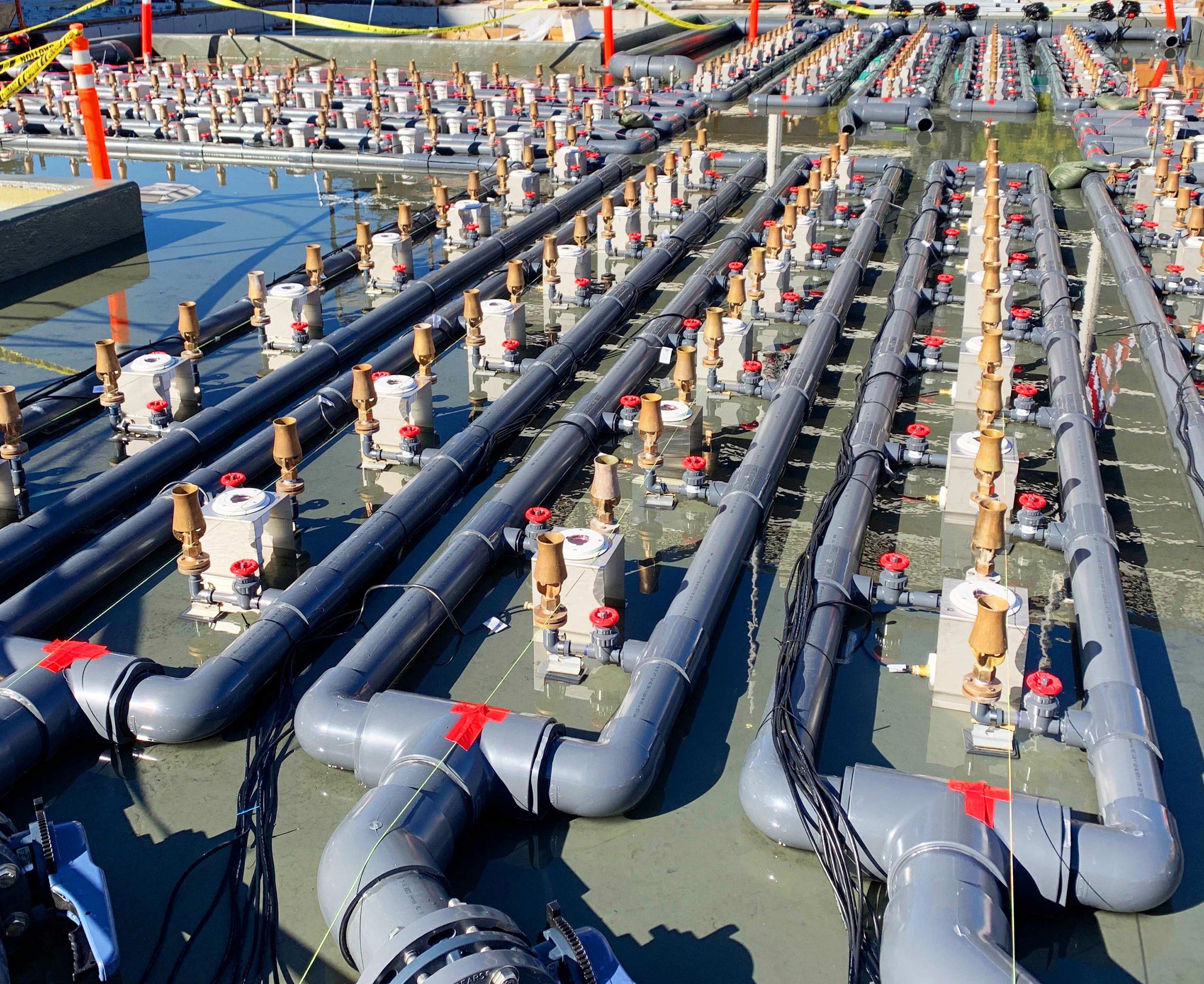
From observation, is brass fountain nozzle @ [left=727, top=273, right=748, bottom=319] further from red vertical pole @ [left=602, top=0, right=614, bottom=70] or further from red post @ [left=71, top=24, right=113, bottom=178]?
red vertical pole @ [left=602, top=0, right=614, bottom=70]

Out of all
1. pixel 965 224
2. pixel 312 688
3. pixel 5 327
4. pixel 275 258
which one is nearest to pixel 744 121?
pixel 965 224

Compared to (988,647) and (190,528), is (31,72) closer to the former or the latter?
(190,528)

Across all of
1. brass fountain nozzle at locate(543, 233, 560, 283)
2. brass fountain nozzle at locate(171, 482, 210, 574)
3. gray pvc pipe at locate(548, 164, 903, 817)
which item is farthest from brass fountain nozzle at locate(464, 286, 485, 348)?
brass fountain nozzle at locate(171, 482, 210, 574)

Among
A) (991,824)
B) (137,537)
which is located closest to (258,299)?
(137,537)

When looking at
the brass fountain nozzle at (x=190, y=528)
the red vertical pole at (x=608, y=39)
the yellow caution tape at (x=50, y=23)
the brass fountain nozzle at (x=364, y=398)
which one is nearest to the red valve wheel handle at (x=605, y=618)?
the brass fountain nozzle at (x=190, y=528)

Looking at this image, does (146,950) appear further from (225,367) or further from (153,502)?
(225,367)

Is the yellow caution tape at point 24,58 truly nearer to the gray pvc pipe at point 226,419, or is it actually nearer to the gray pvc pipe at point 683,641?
the gray pvc pipe at point 226,419
